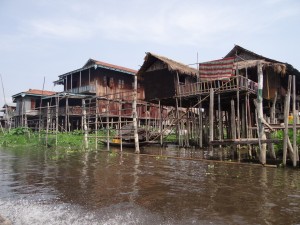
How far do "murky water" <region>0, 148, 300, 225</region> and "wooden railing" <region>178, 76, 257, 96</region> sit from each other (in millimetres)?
5446

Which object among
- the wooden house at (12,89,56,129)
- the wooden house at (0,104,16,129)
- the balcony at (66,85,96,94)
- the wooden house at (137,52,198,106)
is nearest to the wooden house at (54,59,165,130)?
the balcony at (66,85,96,94)

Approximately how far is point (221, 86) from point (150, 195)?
9.73 metres

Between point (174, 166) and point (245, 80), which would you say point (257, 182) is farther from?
point (245, 80)

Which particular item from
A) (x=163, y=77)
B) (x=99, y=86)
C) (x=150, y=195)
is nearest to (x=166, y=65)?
(x=163, y=77)

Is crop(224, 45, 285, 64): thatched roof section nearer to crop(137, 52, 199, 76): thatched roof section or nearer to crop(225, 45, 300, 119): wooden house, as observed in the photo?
crop(225, 45, 300, 119): wooden house

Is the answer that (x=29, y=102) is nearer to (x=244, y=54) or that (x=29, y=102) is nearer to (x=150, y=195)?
(x=244, y=54)

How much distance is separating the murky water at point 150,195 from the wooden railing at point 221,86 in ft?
17.9

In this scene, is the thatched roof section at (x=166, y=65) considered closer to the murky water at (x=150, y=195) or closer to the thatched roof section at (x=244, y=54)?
the thatched roof section at (x=244, y=54)

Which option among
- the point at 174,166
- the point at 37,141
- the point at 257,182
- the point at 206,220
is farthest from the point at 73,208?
the point at 37,141

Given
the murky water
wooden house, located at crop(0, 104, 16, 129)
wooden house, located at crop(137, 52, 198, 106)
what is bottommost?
the murky water

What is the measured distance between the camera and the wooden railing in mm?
15258

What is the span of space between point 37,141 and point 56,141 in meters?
2.94

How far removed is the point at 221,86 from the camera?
15.3m

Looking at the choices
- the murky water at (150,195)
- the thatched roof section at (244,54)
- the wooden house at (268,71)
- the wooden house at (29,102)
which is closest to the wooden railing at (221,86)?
the wooden house at (268,71)
